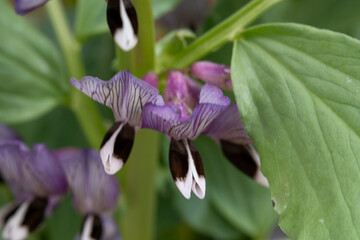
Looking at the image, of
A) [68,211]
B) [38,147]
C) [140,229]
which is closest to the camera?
[38,147]

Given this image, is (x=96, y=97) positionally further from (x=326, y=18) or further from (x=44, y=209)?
(x=326, y=18)

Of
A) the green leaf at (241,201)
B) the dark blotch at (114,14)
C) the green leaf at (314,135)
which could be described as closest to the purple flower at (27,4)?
the dark blotch at (114,14)

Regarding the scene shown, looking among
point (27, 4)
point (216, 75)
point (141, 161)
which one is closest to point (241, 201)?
point (141, 161)

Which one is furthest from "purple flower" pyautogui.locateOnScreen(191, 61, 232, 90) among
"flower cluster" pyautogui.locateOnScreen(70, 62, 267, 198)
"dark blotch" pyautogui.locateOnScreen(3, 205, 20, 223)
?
"dark blotch" pyautogui.locateOnScreen(3, 205, 20, 223)

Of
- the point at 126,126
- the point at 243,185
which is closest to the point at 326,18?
the point at 243,185

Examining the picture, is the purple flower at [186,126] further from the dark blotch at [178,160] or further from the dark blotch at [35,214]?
the dark blotch at [35,214]

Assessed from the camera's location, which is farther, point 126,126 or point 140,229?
point 140,229

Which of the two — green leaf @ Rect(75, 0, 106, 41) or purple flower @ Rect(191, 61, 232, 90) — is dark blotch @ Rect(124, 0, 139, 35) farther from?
green leaf @ Rect(75, 0, 106, 41)
